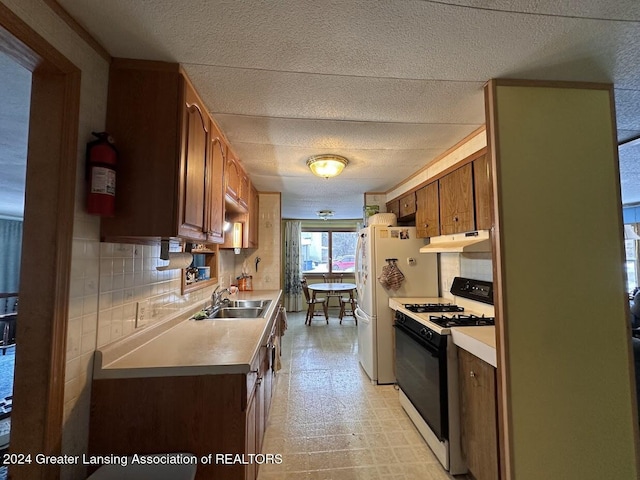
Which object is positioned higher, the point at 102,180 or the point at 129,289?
the point at 102,180

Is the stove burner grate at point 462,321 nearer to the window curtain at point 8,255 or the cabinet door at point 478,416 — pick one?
the cabinet door at point 478,416

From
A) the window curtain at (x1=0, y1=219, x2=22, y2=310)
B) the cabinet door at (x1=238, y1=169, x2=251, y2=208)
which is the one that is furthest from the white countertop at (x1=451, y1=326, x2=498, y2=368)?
the window curtain at (x1=0, y1=219, x2=22, y2=310)

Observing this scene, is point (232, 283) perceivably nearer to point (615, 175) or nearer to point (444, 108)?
point (444, 108)

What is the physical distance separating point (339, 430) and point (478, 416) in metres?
1.03

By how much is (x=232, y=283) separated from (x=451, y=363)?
8.35 feet

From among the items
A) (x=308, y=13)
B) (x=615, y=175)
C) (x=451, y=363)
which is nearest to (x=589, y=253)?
(x=615, y=175)

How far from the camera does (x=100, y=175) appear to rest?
1065 mm

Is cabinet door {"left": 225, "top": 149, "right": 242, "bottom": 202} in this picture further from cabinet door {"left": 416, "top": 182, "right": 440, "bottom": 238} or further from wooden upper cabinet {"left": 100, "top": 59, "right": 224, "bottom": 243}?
cabinet door {"left": 416, "top": 182, "right": 440, "bottom": 238}

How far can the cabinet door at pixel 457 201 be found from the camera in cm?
195

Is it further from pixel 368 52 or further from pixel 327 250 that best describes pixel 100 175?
pixel 327 250

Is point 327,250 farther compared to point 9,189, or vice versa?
point 327,250

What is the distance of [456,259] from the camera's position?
268 cm

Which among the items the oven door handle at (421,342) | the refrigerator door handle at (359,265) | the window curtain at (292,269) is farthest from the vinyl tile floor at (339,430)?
the window curtain at (292,269)

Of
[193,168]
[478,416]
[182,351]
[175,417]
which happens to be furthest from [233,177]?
[478,416]
